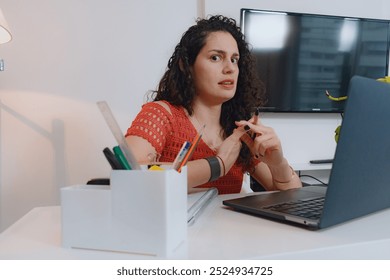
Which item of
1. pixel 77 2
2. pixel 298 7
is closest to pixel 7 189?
pixel 77 2

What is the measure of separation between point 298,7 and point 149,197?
1.95m

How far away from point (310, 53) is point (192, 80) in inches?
44.2

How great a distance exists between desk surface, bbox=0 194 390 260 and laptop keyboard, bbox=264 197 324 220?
0.03 meters

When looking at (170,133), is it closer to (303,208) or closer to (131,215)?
(303,208)

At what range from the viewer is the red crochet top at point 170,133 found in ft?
3.44

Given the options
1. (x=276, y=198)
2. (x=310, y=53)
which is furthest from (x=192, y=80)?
(x=310, y=53)

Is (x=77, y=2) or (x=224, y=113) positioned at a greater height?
(x=77, y=2)

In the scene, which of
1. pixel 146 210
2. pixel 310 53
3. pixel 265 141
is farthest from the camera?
pixel 310 53

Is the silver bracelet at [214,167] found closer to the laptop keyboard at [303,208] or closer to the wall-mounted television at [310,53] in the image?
the laptop keyboard at [303,208]

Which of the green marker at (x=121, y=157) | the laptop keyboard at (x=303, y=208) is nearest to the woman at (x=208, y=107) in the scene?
the laptop keyboard at (x=303, y=208)

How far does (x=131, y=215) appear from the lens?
43 centimetres

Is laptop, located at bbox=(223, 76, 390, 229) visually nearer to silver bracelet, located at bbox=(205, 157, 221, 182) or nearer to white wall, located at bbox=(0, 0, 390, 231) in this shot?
silver bracelet, located at bbox=(205, 157, 221, 182)

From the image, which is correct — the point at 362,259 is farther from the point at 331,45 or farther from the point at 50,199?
the point at 331,45
